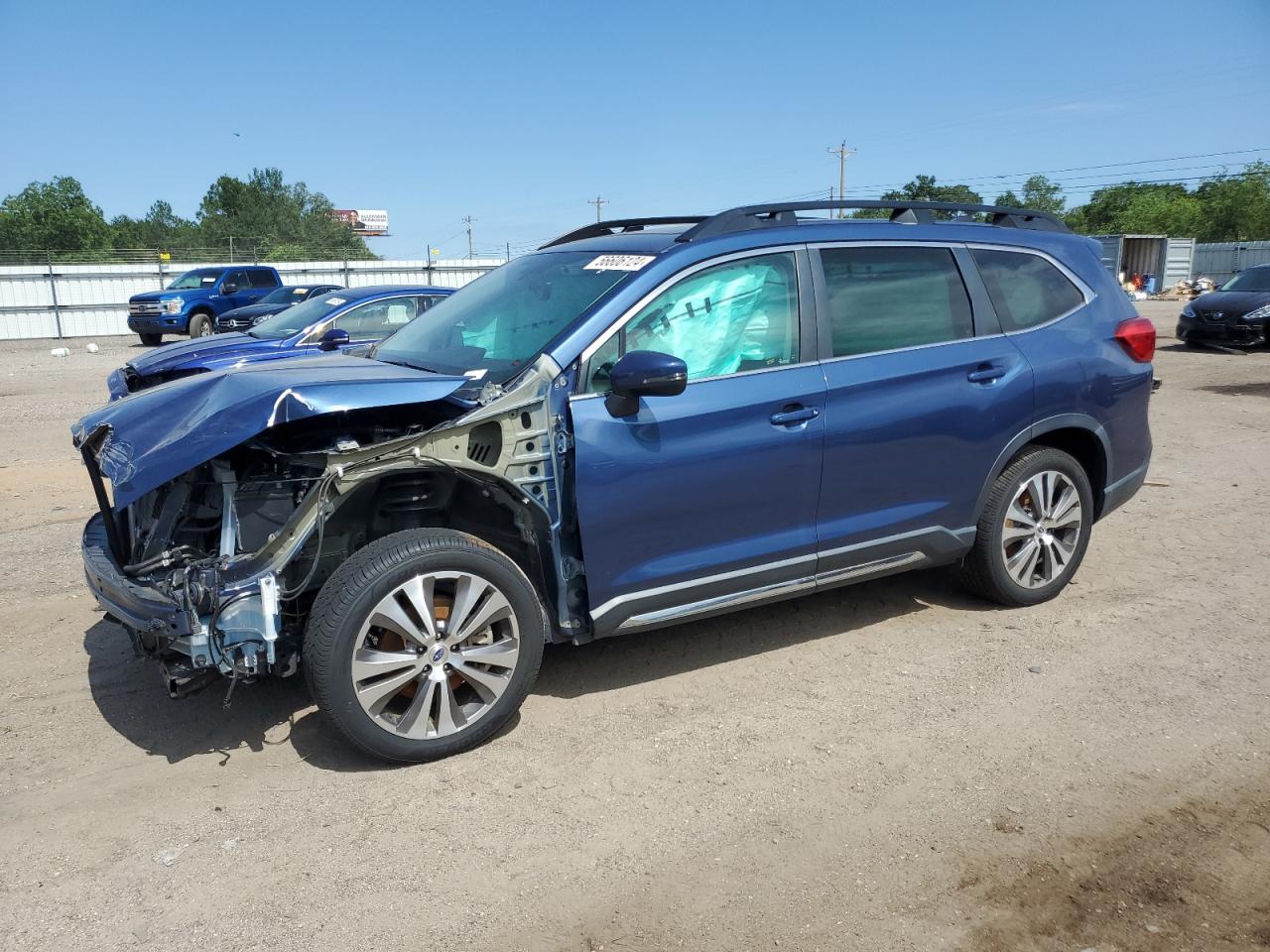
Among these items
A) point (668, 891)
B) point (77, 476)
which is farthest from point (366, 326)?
point (668, 891)

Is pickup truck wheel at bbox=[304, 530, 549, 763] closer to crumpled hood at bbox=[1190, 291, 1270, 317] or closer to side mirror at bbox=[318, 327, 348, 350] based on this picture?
side mirror at bbox=[318, 327, 348, 350]

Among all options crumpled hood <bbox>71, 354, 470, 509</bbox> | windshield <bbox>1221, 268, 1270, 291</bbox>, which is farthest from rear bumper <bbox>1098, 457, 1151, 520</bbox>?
windshield <bbox>1221, 268, 1270, 291</bbox>

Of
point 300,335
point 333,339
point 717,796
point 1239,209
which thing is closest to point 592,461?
point 717,796

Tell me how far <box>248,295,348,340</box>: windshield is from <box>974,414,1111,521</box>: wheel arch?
26.5ft

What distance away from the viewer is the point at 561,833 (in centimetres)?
327

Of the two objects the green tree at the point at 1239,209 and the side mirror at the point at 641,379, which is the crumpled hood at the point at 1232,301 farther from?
the green tree at the point at 1239,209

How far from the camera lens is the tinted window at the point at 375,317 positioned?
446 inches

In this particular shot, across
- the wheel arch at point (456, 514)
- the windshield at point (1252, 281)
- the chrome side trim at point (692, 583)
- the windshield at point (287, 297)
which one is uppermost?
the windshield at point (287, 297)

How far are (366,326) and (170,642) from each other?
8.59 meters

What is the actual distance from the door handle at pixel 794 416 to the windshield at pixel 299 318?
788 cm

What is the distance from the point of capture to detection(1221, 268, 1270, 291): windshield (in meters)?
17.6

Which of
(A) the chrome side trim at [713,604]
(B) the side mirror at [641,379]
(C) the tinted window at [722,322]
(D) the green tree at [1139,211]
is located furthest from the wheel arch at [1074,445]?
(D) the green tree at [1139,211]

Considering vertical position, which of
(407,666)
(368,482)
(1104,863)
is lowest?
(1104,863)

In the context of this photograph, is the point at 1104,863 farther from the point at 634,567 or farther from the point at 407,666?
the point at 407,666
